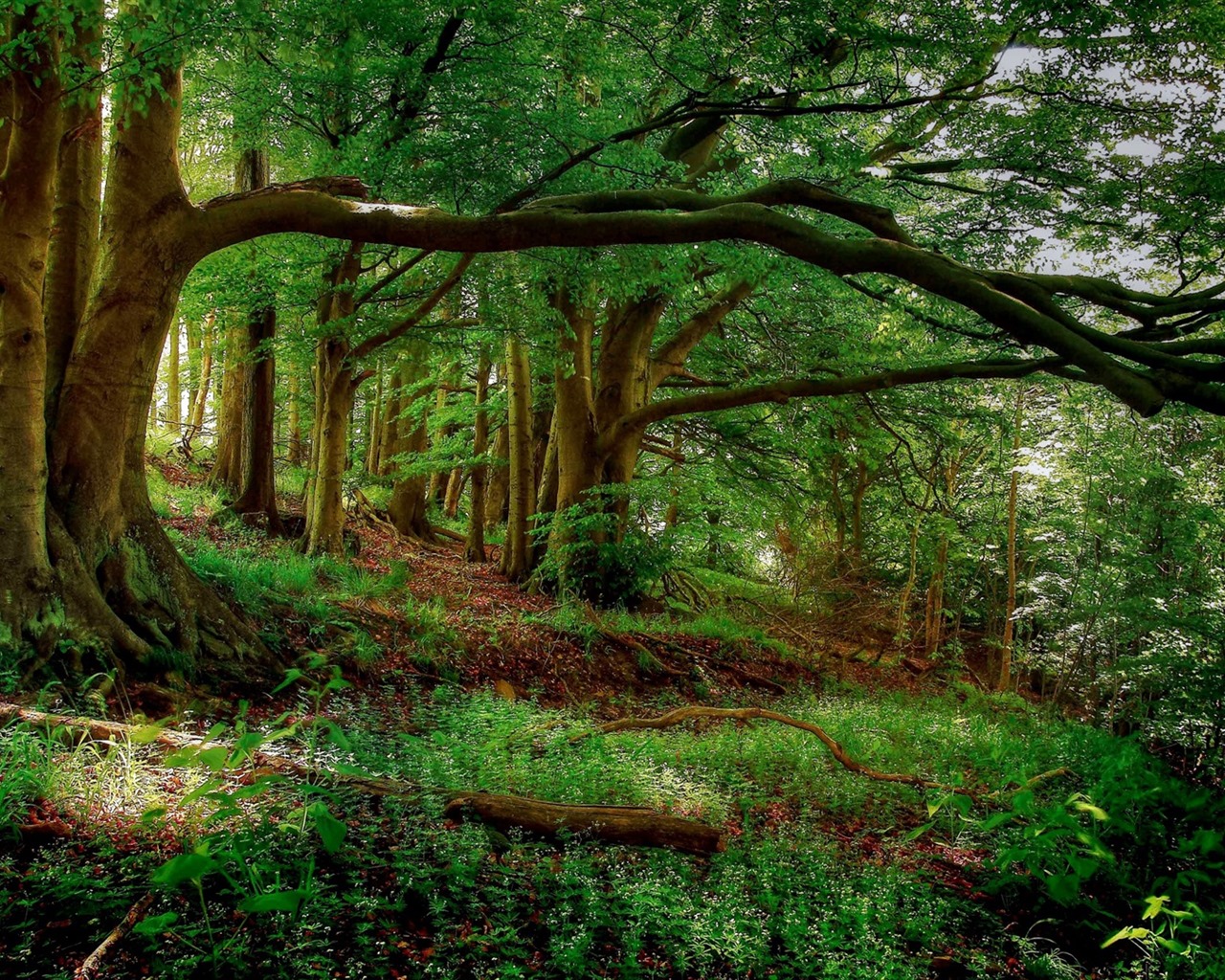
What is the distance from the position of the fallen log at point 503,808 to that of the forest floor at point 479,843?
0.05m

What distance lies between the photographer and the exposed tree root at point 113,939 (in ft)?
6.28

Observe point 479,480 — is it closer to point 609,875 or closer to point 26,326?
point 26,326

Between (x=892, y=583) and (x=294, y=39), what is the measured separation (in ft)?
56.5

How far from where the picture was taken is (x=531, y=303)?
868cm

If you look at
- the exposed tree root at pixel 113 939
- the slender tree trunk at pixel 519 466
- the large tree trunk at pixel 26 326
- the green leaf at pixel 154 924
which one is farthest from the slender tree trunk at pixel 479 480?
the green leaf at pixel 154 924

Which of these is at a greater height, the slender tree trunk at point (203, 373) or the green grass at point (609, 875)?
the slender tree trunk at point (203, 373)

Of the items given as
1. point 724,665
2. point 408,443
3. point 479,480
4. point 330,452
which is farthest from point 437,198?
point 408,443

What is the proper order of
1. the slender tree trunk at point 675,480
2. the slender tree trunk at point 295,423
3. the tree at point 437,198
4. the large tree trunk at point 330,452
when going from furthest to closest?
the slender tree trunk at point 295,423
the slender tree trunk at point 675,480
the large tree trunk at point 330,452
the tree at point 437,198

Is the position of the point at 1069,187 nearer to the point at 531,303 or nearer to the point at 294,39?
the point at 531,303

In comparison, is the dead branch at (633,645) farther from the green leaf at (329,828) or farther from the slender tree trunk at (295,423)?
the slender tree trunk at (295,423)

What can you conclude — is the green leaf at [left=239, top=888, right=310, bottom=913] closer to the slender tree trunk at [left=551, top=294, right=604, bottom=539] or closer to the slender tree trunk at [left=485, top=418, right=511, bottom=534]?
the slender tree trunk at [left=551, top=294, right=604, bottom=539]

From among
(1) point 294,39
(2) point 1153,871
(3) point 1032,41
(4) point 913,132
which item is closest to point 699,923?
(2) point 1153,871

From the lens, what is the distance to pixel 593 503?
10.2 meters

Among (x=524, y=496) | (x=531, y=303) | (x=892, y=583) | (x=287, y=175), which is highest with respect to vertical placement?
(x=287, y=175)
